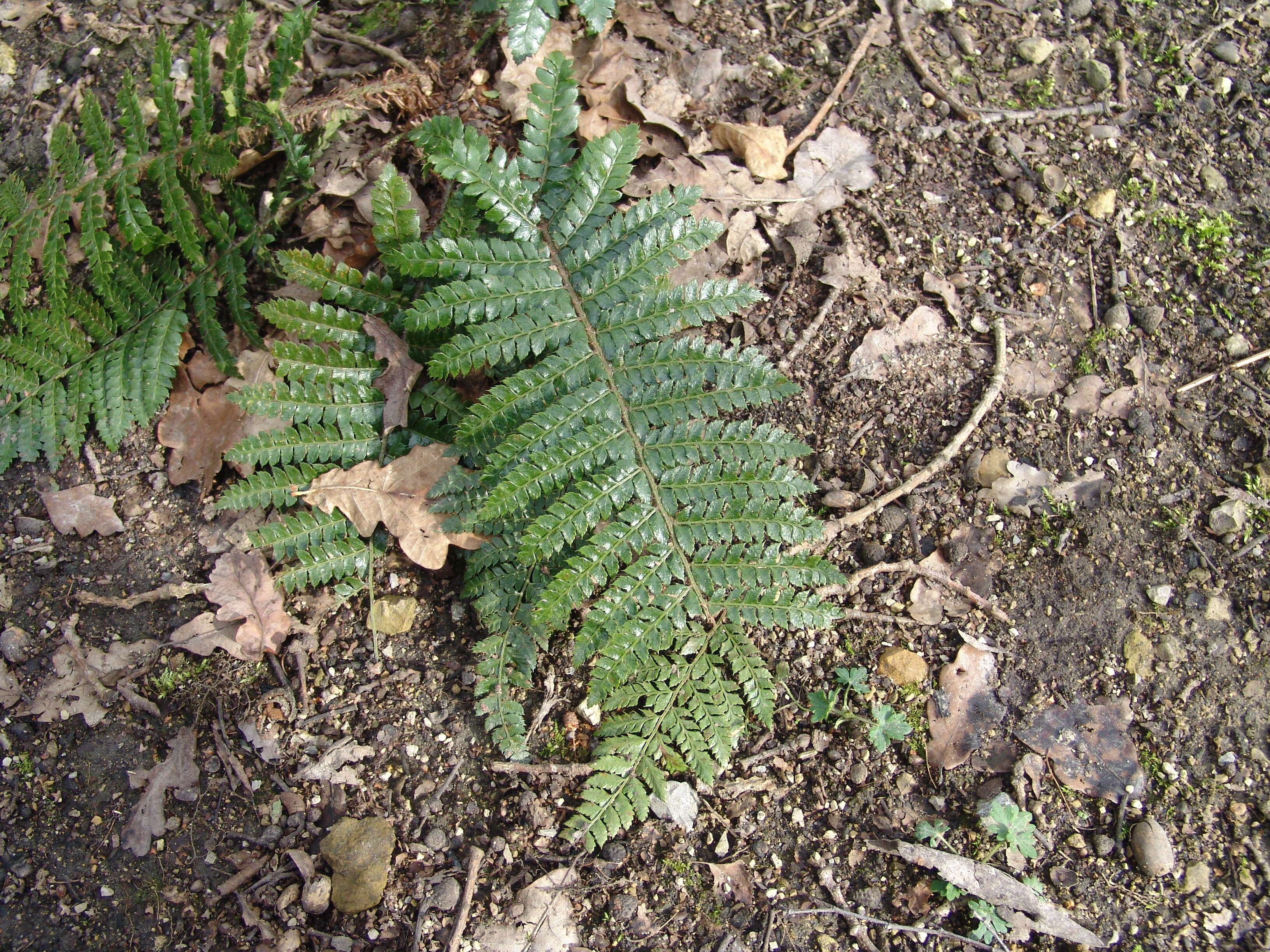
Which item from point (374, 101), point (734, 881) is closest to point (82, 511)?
point (374, 101)

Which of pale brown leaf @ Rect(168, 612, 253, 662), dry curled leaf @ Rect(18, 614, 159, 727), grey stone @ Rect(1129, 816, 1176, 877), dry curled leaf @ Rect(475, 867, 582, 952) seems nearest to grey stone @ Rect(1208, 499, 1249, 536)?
grey stone @ Rect(1129, 816, 1176, 877)

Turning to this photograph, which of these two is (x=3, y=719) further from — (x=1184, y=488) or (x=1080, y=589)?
(x=1184, y=488)

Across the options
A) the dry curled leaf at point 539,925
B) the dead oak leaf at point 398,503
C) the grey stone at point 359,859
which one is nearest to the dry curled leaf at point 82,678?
the dead oak leaf at point 398,503

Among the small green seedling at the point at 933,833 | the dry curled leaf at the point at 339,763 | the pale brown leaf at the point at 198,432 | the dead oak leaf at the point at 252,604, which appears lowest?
the small green seedling at the point at 933,833

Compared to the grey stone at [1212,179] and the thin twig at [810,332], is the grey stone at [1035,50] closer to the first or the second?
the grey stone at [1212,179]

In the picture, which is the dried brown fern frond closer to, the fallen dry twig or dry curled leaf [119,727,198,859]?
the fallen dry twig

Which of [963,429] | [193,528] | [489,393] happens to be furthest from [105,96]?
[963,429]
